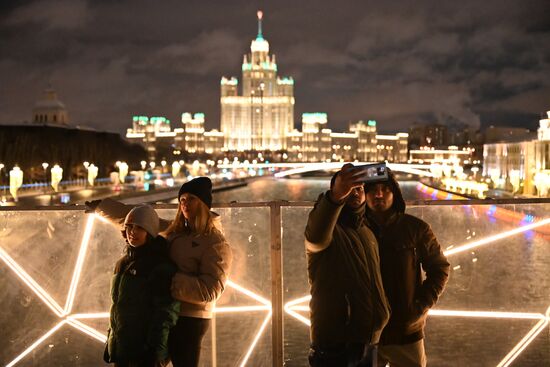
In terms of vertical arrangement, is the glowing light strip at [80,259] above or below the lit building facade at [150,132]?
below

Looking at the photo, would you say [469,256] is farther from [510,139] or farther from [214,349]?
[510,139]

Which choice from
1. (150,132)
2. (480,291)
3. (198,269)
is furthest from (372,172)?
(150,132)

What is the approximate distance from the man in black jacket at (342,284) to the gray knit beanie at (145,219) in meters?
0.41

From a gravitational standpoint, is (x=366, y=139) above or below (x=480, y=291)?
above

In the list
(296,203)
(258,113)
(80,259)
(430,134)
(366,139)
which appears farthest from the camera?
(430,134)

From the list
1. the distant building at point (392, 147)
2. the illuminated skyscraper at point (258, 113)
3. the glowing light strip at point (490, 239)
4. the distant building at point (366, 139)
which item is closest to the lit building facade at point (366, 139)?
the distant building at point (366, 139)

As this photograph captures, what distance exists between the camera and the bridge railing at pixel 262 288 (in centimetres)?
200

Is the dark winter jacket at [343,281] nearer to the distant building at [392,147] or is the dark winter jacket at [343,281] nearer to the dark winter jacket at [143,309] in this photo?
the dark winter jacket at [143,309]

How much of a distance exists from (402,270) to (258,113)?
Result: 204ft

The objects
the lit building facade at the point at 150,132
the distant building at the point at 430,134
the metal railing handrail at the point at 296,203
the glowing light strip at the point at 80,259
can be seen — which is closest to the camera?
the metal railing handrail at the point at 296,203

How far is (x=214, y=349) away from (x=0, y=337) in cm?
68

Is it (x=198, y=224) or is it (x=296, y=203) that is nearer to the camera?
(x=198, y=224)

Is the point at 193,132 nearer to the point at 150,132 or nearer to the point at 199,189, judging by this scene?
the point at 150,132

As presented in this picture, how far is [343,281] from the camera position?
1.52 m
